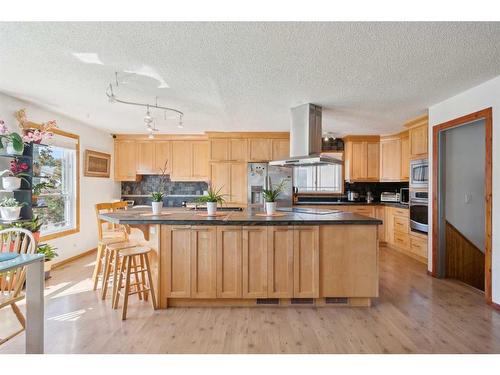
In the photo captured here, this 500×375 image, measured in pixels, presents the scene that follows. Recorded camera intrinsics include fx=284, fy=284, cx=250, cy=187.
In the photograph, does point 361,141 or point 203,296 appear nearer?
point 203,296

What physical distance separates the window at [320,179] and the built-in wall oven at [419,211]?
168 cm

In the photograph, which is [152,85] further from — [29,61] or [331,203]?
[331,203]

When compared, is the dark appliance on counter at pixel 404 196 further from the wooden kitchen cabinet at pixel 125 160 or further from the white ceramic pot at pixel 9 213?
the white ceramic pot at pixel 9 213

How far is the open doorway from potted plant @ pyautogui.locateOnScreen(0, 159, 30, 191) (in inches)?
201

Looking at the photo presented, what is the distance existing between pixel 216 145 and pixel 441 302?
4.26 m

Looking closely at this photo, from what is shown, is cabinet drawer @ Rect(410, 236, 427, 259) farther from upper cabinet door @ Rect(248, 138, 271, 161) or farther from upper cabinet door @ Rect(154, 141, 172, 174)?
upper cabinet door @ Rect(154, 141, 172, 174)

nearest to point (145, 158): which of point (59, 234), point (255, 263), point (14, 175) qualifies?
point (59, 234)

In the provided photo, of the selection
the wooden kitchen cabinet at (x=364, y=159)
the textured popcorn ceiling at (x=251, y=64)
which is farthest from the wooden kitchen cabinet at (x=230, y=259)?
the wooden kitchen cabinet at (x=364, y=159)

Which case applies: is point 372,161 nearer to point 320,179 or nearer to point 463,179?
point 320,179

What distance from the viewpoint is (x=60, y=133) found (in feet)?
14.0

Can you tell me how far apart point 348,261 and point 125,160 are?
4949 mm

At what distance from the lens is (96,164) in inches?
205

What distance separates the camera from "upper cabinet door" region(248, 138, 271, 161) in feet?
18.2

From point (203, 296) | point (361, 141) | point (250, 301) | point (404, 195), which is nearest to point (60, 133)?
point (203, 296)
